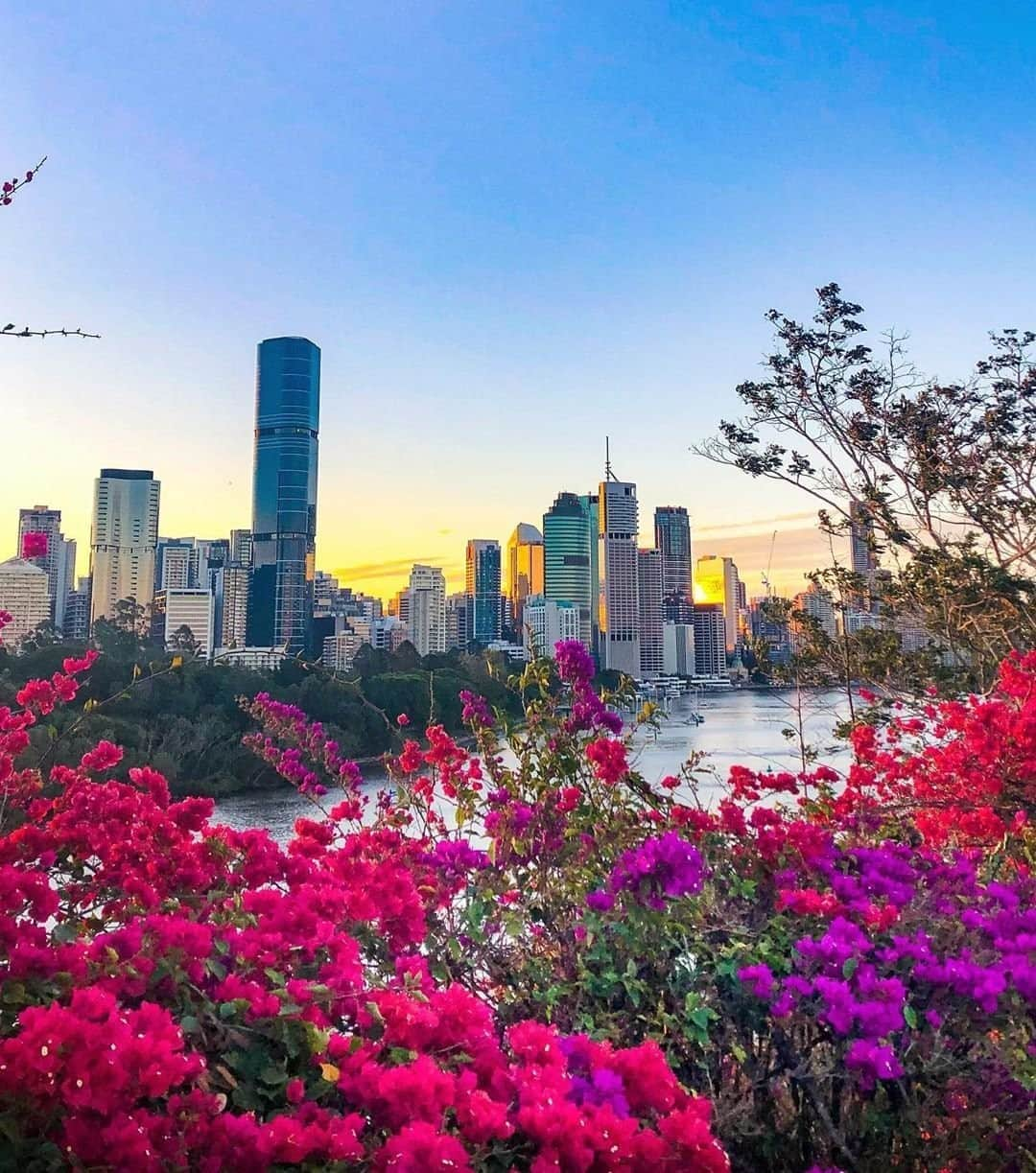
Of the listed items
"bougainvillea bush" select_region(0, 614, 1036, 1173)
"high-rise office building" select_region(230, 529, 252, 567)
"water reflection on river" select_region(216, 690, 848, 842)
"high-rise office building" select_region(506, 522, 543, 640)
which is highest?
"high-rise office building" select_region(230, 529, 252, 567)

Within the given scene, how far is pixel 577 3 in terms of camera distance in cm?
400

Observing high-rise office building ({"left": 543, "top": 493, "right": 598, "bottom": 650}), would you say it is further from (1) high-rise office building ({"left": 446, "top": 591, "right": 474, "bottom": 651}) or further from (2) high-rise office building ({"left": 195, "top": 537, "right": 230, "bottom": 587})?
(2) high-rise office building ({"left": 195, "top": 537, "right": 230, "bottom": 587})

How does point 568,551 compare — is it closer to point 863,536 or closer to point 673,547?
point 673,547

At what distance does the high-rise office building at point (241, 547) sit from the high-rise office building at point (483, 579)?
14.4 meters

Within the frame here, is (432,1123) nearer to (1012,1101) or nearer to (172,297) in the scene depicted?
(1012,1101)

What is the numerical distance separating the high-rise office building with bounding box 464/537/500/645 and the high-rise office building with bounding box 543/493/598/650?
4.10 m

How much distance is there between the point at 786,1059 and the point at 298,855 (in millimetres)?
985

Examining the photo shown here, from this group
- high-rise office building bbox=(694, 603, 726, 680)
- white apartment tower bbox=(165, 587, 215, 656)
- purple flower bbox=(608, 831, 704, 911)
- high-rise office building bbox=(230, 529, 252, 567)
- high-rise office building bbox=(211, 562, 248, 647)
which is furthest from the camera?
high-rise office building bbox=(230, 529, 252, 567)

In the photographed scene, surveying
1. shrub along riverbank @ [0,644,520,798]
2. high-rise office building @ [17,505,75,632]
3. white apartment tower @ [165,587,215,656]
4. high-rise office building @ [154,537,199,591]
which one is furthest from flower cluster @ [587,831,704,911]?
high-rise office building @ [154,537,199,591]

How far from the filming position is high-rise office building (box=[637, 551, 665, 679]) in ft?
50.5

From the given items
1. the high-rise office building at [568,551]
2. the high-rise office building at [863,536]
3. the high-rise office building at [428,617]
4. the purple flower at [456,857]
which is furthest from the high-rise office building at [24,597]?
the high-rise office building at [428,617]

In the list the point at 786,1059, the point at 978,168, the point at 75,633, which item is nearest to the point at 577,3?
the point at 978,168

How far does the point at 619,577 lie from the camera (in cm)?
1561

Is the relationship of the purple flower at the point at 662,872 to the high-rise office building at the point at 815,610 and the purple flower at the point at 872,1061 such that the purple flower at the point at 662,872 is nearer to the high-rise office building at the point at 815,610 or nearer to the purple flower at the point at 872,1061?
the purple flower at the point at 872,1061
